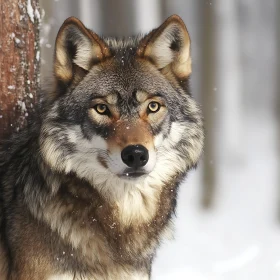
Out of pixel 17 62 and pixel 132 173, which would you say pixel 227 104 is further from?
pixel 132 173

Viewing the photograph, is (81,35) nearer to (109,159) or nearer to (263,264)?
(109,159)

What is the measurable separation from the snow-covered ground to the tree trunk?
3.22 metres

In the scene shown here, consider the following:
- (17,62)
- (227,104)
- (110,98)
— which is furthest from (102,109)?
(227,104)

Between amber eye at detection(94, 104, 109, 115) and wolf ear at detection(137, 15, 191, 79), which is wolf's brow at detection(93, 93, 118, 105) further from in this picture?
wolf ear at detection(137, 15, 191, 79)

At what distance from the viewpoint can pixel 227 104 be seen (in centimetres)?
1290

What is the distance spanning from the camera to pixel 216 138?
499 inches

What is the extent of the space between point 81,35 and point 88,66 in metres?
0.26

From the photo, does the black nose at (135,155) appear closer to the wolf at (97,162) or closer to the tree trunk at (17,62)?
the wolf at (97,162)

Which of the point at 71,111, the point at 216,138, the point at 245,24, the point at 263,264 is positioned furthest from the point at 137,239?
the point at 245,24

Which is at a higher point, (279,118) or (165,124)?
(165,124)

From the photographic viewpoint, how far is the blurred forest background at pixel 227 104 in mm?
10289

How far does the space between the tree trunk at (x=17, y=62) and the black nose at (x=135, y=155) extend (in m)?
1.57

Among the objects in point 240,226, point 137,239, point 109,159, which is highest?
point 109,159

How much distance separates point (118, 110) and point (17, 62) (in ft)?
5.21
